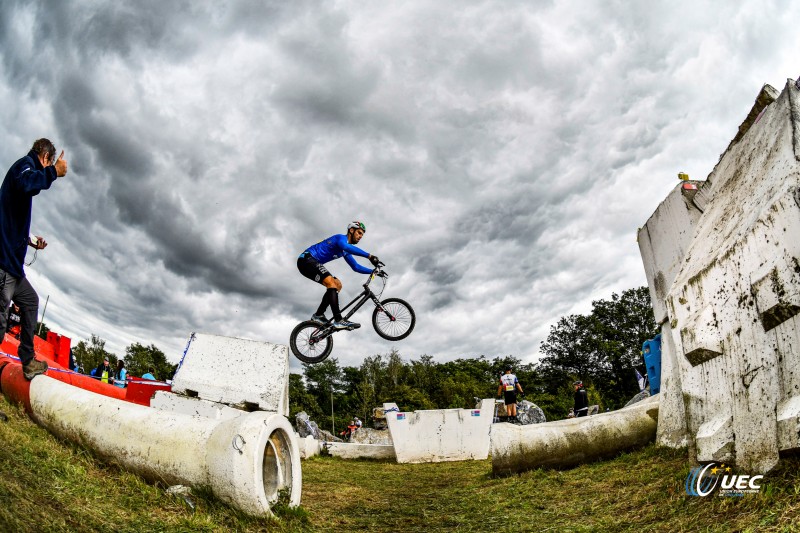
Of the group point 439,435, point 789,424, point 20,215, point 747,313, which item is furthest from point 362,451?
point 789,424

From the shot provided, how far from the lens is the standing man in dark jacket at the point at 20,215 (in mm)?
4562

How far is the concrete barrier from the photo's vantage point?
12.5 metres

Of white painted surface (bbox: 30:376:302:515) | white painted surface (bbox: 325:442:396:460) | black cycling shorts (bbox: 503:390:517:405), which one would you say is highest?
black cycling shorts (bbox: 503:390:517:405)

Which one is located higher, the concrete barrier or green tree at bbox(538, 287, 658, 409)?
green tree at bbox(538, 287, 658, 409)

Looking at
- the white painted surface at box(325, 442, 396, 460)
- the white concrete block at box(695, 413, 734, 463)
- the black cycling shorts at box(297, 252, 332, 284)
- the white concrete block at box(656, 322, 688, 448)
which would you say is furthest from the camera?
the white painted surface at box(325, 442, 396, 460)

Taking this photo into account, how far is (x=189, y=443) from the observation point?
164 inches

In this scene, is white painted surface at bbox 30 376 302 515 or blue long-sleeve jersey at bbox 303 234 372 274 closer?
white painted surface at bbox 30 376 302 515

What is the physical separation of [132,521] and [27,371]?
3.14 meters

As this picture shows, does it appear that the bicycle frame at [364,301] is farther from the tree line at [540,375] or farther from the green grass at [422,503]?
the tree line at [540,375]

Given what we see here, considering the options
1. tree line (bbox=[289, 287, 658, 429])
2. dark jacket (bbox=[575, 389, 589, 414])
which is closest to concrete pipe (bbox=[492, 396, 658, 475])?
dark jacket (bbox=[575, 389, 589, 414])

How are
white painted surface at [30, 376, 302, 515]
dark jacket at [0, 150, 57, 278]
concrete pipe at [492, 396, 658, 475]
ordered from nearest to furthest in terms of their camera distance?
1. white painted surface at [30, 376, 302, 515]
2. dark jacket at [0, 150, 57, 278]
3. concrete pipe at [492, 396, 658, 475]

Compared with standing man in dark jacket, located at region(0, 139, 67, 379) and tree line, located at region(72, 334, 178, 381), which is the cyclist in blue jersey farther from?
tree line, located at region(72, 334, 178, 381)

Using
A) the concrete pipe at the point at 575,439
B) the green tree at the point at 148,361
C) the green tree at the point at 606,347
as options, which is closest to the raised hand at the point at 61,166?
the concrete pipe at the point at 575,439
